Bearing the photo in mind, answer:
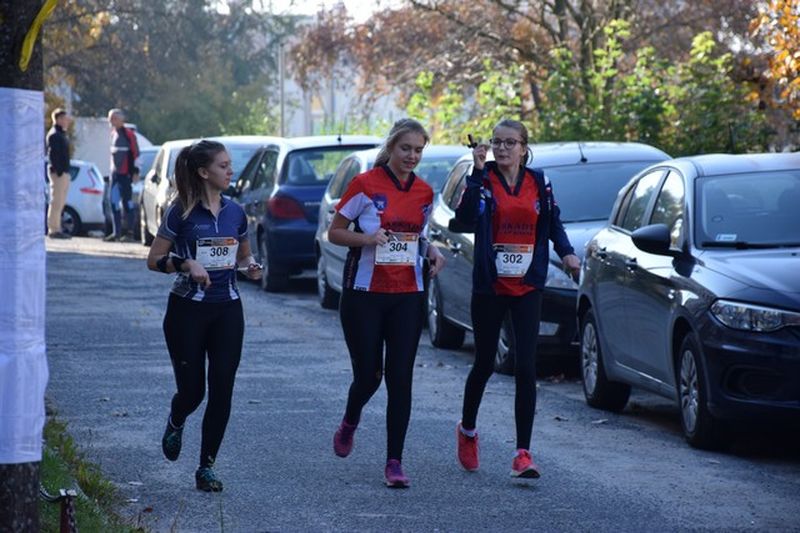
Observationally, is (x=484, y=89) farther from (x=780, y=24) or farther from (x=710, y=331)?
(x=710, y=331)

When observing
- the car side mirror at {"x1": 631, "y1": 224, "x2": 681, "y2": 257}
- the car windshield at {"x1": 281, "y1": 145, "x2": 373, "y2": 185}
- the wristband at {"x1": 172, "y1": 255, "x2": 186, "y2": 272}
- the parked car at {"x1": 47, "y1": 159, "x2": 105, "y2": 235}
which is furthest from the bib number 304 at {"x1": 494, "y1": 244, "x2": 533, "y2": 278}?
the parked car at {"x1": 47, "y1": 159, "x2": 105, "y2": 235}

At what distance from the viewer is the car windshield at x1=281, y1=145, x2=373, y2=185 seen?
67.5 ft

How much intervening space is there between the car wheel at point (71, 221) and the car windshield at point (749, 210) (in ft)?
87.4

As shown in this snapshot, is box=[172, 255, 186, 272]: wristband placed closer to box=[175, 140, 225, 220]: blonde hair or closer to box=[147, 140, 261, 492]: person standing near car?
box=[147, 140, 261, 492]: person standing near car

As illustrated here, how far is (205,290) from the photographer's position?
8.29 m

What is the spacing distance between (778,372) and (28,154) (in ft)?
16.2

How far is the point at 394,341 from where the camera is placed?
8.64 meters

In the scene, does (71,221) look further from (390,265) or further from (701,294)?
(390,265)

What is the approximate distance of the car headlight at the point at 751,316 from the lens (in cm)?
911

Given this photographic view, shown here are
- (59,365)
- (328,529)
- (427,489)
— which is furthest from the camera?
(59,365)

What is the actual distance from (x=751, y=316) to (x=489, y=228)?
1411 mm

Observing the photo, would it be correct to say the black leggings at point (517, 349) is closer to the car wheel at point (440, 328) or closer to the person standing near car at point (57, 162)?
the car wheel at point (440, 328)

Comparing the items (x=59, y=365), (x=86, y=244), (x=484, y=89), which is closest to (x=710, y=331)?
(x=59, y=365)

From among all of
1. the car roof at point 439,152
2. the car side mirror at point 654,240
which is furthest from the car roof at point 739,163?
the car roof at point 439,152
